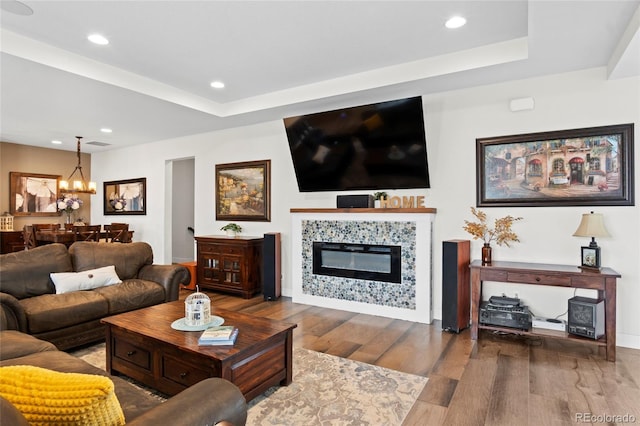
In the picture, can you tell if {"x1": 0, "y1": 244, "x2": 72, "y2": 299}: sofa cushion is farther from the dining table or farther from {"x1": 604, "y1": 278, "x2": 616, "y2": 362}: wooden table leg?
{"x1": 604, "y1": 278, "x2": 616, "y2": 362}: wooden table leg

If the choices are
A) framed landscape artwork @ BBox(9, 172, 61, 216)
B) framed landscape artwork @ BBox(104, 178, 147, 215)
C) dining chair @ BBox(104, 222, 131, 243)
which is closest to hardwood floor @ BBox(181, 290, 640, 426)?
dining chair @ BBox(104, 222, 131, 243)

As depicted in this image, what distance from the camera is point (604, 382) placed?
2633mm

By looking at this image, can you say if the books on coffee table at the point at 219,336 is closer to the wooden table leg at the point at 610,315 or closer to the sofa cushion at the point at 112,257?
the sofa cushion at the point at 112,257

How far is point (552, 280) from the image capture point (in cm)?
319

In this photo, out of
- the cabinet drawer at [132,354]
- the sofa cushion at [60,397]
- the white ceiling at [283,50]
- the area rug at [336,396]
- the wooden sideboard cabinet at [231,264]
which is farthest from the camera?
the wooden sideboard cabinet at [231,264]

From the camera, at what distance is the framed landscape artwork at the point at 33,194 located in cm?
715

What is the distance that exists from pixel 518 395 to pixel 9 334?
3401 mm

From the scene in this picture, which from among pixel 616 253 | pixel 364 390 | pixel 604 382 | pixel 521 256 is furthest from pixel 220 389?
pixel 616 253

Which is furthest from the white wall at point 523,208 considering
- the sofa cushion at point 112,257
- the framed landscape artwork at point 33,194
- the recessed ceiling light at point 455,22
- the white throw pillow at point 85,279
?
the framed landscape artwork at point 33,194

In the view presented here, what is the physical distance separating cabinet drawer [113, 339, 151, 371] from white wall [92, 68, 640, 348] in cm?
288

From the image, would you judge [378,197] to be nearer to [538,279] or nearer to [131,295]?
[538,279]

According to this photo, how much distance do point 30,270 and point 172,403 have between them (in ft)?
10.1

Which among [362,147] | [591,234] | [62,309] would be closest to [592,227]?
[591,234]

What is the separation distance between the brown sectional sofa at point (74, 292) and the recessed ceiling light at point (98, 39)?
2072mm
